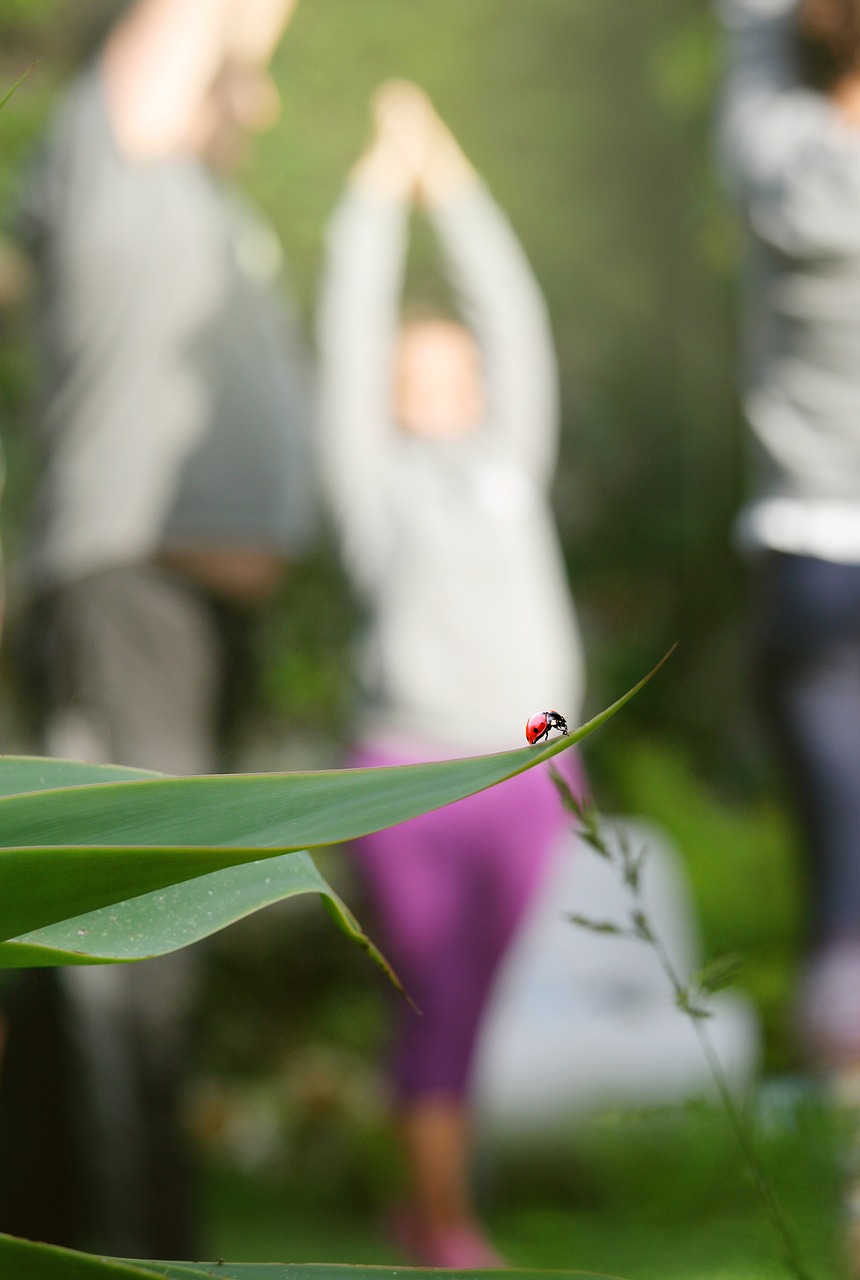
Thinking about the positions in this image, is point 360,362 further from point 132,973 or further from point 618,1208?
point 618,1208

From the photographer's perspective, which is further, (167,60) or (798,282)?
(167,60)

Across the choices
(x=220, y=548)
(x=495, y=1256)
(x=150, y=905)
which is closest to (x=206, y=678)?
(x=220, y=548)

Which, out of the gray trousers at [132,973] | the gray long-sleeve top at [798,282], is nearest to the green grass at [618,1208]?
the gray trousers at [132,973]

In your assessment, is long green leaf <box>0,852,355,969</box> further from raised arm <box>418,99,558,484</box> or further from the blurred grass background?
the blurred grass background

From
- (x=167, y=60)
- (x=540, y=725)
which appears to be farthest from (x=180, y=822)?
(x=167, y=60)

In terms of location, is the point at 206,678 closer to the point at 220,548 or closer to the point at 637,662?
the point at 220,548

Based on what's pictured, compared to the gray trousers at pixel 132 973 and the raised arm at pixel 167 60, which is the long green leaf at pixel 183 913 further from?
the raised arm at pixel 167 60
